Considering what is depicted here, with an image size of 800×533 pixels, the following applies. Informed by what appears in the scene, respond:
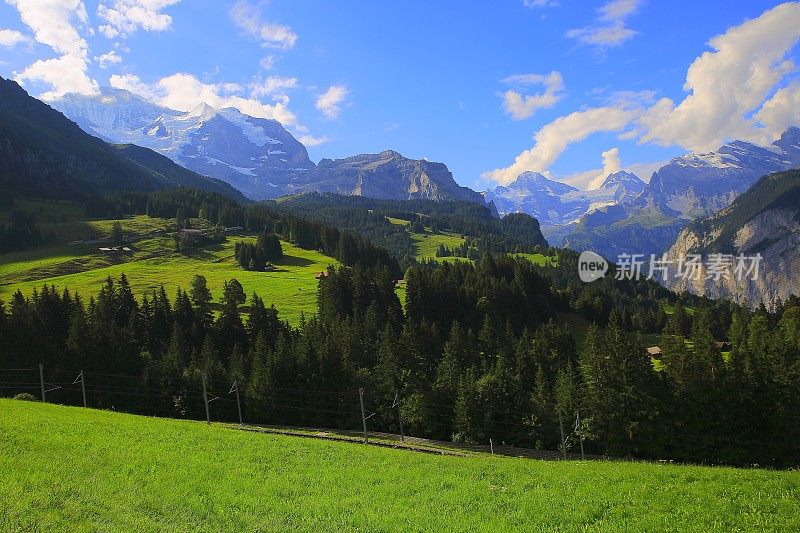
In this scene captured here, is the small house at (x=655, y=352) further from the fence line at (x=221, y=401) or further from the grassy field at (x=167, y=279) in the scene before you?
the grassy field at (x=167, y=279)

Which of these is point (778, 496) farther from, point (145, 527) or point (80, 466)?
point (80, 466)

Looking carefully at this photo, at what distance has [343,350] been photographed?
98125 mm

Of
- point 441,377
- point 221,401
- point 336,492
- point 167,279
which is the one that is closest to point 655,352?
point 441,377

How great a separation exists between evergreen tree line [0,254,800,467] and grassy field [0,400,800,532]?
122 feet

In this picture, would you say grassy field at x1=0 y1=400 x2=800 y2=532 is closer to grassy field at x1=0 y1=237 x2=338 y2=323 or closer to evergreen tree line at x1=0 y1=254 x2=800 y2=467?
evergreen tree line at x1=0 y1=254 x2=800 y2=467

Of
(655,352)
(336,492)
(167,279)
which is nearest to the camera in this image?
(336,492)

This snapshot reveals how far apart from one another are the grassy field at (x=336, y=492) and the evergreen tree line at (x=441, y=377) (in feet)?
122

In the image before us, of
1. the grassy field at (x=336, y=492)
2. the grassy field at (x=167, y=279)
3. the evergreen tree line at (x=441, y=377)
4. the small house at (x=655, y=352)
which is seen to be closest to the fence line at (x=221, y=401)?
the evergreen tree line at (x=441, y=377)

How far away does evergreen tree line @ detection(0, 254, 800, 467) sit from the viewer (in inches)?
2817

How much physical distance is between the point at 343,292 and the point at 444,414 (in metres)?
64.3

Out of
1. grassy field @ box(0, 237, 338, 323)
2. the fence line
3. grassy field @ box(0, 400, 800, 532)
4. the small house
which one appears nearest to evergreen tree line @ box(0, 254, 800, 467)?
the fence line

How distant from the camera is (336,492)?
25.7 m

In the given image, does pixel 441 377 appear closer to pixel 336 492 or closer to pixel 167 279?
pixel 336 492

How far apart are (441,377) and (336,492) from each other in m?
61.4
